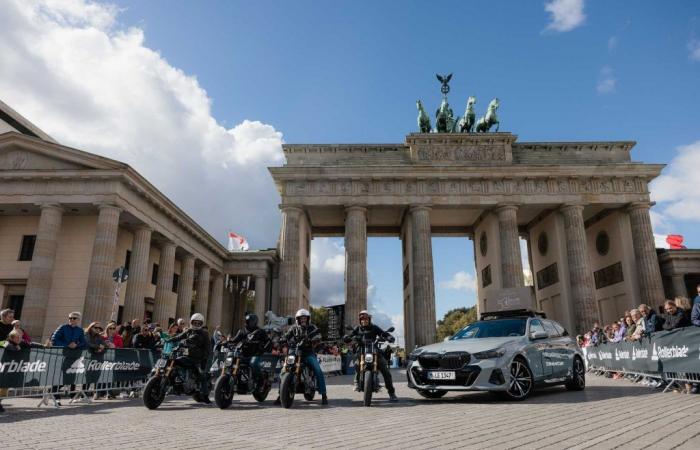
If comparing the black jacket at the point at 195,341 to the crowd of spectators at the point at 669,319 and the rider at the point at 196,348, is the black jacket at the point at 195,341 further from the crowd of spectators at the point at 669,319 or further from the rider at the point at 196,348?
the crowd of spectators at the point at 669,319

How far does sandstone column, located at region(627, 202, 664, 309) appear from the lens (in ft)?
106

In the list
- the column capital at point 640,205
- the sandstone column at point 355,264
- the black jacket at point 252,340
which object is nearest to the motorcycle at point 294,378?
the black jacket at point 252,340

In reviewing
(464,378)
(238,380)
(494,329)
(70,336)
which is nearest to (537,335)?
(494,329)

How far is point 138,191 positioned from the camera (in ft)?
82.8

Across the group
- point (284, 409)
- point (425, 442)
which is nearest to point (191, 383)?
point (284, 409)

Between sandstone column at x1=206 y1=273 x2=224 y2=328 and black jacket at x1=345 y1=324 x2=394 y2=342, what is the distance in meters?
31.2

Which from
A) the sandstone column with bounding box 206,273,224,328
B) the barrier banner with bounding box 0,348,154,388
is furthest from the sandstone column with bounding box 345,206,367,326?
the barrier banner with bounding box 0,348,154,388

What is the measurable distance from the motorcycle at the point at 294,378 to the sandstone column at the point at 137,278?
18.8 meters

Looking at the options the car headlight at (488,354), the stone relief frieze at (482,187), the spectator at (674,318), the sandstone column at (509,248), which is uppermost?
the stone relief frieze at (482,187)

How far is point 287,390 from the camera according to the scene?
847 centimetres

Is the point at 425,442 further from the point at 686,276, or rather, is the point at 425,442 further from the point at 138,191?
the point at 686,276

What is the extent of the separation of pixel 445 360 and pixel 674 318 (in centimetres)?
588

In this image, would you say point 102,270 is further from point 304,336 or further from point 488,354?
point 488,354

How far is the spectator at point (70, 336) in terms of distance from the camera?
10273 millimetres
